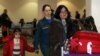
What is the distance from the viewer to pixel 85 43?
18.6 feet

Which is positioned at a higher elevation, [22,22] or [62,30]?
[22,22]

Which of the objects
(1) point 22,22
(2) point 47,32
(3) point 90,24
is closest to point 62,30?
(2) point 47,32

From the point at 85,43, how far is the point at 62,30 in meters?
0.78

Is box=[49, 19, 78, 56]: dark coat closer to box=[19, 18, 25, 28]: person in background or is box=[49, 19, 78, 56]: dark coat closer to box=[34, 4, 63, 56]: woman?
box=[34, 4, 63, 56]: woman

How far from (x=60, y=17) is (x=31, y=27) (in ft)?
42.0

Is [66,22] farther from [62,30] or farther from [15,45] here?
[15,45]

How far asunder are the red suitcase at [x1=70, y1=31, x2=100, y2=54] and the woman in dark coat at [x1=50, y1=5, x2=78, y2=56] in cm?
17

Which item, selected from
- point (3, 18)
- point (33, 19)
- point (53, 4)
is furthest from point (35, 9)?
point (3, 18)

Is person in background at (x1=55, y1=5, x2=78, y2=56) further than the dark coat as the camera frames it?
Yes

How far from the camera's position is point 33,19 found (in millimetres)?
19453

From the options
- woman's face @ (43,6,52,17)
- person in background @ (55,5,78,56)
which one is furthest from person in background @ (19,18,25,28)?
woman's face @ (43,6,52,17)

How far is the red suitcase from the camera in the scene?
5.54 meters

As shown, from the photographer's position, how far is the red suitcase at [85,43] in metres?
5.54

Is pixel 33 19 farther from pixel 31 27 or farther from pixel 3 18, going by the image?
pixel 3 18
